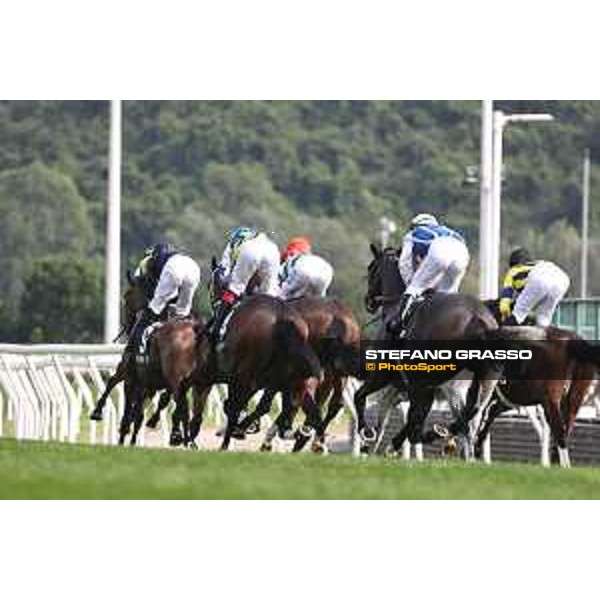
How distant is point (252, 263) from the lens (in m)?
20.0

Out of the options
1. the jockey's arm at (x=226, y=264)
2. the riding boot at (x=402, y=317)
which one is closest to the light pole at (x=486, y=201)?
the jockey's arm at (x=226, y=264)

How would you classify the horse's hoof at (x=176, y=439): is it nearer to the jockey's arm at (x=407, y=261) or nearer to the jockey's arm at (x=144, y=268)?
the jockey's arm at (x=144, y=268)

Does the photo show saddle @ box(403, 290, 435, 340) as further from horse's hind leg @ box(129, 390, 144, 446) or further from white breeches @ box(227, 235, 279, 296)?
horse's hind leg @ box(129, 390, 144, 446)

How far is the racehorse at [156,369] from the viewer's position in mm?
20578

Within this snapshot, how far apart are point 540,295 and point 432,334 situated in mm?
1361

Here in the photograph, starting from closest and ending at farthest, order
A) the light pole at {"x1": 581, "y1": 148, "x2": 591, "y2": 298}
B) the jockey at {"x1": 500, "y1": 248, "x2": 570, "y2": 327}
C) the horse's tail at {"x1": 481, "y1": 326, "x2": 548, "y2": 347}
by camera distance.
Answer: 1. the horse's tail at {"x1": 481, "y1": 326, "x2": 548, "y2": 347}
2. the jockey at {"x1": 500, "y1": 248, "x2": 570, "y2": 327}
3. the light pole at {"x1": 581, "y1": 148, "x2": 591, "y2": 298}

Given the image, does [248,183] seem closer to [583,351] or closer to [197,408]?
[197,408]

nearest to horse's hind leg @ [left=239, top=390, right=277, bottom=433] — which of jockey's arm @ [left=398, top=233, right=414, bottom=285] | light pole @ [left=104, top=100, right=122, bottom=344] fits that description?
jockey's arm @ [left=398, top=233, right=414, bottom=285]

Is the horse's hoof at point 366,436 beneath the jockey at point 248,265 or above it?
beneath

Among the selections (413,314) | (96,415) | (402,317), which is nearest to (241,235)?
(402,317)

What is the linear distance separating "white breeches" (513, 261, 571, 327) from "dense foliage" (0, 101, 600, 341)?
14.7 feet

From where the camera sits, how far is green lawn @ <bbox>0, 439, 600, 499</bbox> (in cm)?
1370
